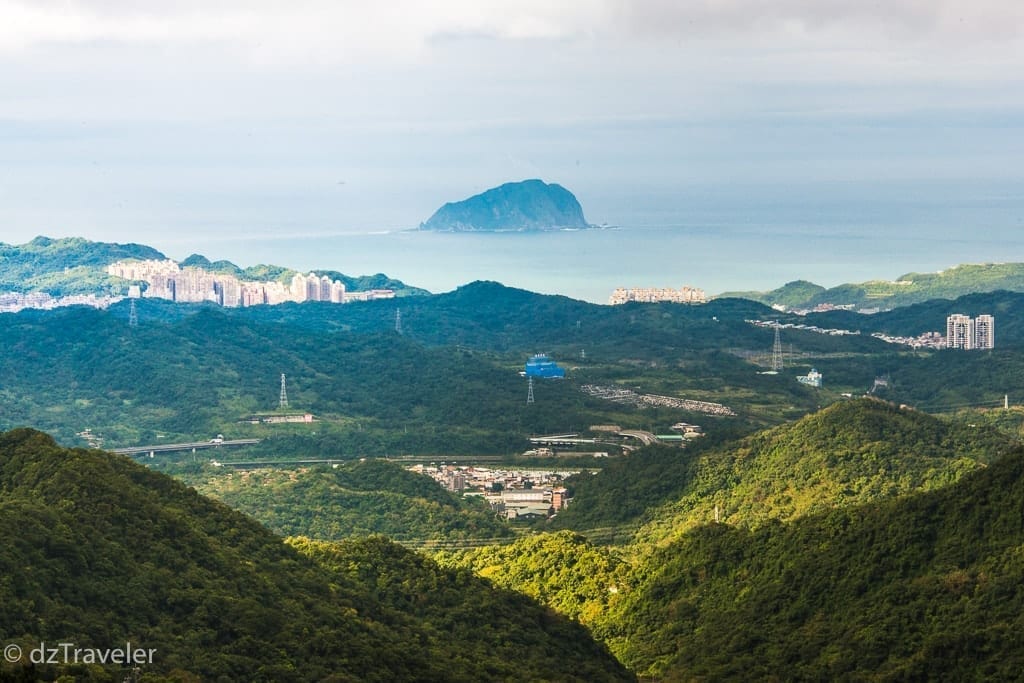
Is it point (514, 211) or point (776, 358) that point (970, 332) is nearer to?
point (776, 358)

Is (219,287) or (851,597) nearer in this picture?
(851,597)

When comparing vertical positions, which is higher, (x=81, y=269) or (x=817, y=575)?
(x=81, y=269)

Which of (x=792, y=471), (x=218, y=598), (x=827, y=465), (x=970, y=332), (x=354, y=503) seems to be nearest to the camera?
(x=218, y=598)

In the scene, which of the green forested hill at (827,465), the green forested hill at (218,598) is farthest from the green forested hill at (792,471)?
the green forested hill at (218,598)

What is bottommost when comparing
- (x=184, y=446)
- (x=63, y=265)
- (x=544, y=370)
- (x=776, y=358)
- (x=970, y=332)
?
(x=184, y=446)

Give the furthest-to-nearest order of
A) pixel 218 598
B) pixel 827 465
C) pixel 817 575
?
pixel 827 465, pixel 817 575, pixel 218 598

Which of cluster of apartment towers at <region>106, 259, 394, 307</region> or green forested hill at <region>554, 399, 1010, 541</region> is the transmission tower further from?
cluster of apartment towers at <region>106, 259, 394, 307</region>

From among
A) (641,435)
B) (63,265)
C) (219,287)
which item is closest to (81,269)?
(63,265)

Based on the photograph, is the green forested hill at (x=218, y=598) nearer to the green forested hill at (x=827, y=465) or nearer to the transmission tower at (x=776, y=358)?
the green forested hill at (x=827, y=465)
